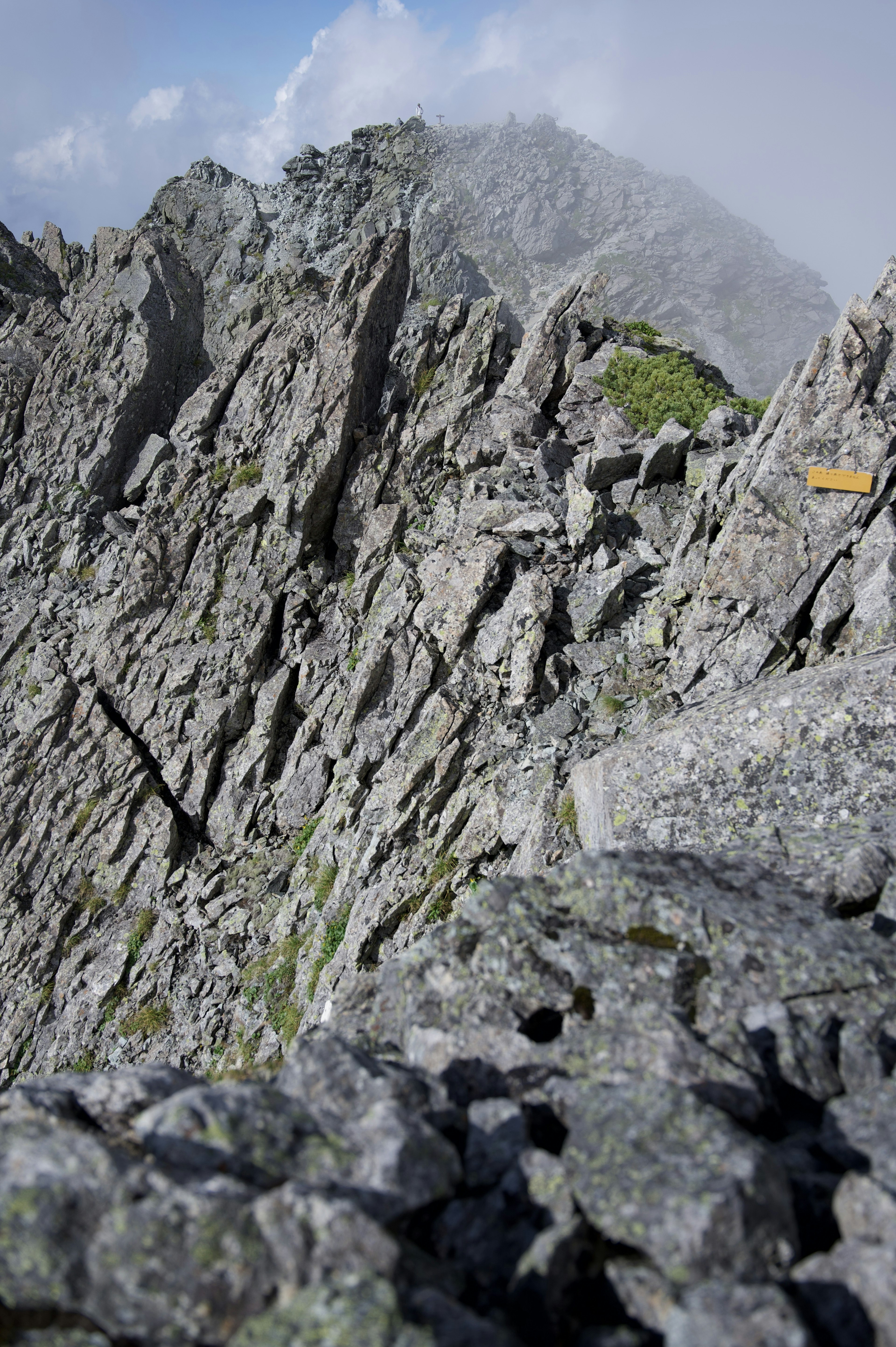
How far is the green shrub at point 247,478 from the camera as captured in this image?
88.0 ft

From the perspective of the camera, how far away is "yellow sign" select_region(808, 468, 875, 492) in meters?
15.9

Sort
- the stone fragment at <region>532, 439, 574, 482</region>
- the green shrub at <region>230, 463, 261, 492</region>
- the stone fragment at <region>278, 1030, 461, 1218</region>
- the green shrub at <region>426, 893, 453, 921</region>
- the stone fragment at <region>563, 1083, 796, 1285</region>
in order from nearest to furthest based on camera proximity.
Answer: the stone fragment at <region>563, 1083, 796, 1285</region>, the stone fragment at <region>278, 1030, 461, 1218</region>, the green shrub at <region>426, 893, 453, 921</region>, the stone fragment at <region>532, 439, 574, 482</region>, the green shrub at <region>230, 463, 261, 492</region>

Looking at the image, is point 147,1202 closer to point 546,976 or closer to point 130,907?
point 546,976

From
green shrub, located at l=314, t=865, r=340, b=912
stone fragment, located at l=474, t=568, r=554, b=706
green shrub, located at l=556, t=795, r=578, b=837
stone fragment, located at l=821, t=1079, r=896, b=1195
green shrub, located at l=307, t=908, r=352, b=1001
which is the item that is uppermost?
stone fragment, located at l=474, t=568, r=554, b=706

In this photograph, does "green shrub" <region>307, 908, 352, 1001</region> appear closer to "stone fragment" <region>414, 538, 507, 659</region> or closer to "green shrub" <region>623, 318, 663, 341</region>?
"stone fragment" <region>414, 538, 507, 659</region>

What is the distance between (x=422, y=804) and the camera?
61.2ft

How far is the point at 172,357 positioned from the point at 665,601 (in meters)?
27.3

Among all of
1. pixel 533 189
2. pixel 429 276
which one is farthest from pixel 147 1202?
pixel 533 189

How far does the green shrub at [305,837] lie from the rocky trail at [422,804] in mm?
154

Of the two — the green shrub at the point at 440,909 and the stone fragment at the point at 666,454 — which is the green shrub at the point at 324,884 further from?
the stone fragment at the point at 666,454

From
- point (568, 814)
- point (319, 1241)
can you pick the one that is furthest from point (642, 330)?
point (319, 1241)

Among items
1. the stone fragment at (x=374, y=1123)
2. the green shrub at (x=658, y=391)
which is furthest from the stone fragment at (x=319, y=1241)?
the green shrub at (x=658, y=391)

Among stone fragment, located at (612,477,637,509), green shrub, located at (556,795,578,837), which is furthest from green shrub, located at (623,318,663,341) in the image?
green shrub, located at (556,795,578,837)

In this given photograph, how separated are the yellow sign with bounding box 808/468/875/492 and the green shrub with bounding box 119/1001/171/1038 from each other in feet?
76.6
